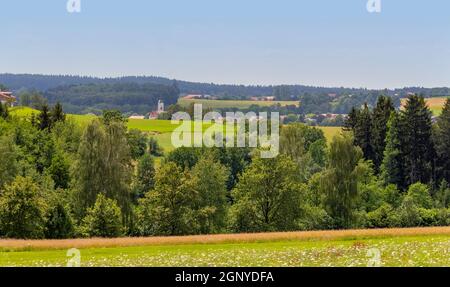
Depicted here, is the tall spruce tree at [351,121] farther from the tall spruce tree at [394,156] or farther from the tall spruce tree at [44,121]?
the tall spruce tree at [44,121]

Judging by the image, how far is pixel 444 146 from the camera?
4560 inches

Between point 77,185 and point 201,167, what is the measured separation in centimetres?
1686

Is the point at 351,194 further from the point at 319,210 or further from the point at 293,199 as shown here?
the point at 293,199

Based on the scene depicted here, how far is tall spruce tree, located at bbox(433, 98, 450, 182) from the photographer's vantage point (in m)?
115

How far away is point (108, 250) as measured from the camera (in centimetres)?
4303

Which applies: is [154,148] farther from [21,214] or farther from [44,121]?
[21,214]

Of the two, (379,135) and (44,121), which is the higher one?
(44,121)

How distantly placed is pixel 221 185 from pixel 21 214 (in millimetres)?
31903

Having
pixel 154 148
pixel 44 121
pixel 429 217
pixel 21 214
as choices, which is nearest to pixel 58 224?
pixel 21 214

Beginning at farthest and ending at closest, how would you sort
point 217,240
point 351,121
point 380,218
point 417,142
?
point 351,121
point 417,142
point 380,218
point 217,240

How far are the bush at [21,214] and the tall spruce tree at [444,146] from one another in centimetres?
7045
